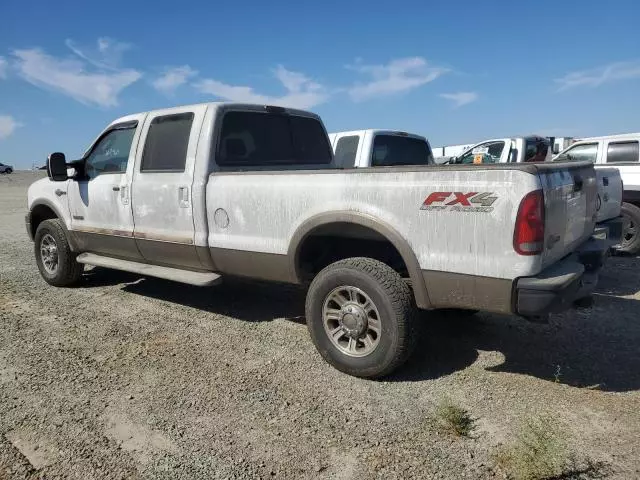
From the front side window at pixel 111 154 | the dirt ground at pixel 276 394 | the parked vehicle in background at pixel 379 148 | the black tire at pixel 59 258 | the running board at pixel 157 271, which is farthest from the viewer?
the parked vehicle in background at pixel 379 148

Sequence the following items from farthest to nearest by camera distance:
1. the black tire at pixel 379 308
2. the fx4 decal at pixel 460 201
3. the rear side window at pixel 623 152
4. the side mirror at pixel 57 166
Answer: the rear side window at pixel 623 152, the side mirror at pixel 57 166, the black tire at pixel 379 308, the fx4 decal at pixel 460 201

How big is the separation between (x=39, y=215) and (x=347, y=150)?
4579mm

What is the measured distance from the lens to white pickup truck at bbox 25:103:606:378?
9.82 feet

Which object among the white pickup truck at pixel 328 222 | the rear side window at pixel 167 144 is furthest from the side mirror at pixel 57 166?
the rear side window at pixel 167 144

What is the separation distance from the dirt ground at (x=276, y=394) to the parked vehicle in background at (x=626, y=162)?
10.6 ft

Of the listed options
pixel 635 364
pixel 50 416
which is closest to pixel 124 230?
pixel 50 416

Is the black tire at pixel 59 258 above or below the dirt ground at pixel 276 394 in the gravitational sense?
above

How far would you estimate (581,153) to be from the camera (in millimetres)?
9195

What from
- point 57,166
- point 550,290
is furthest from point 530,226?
point 57,166

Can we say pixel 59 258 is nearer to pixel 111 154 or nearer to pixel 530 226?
pixel 111 154

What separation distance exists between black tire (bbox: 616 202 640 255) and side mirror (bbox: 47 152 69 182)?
7816mm

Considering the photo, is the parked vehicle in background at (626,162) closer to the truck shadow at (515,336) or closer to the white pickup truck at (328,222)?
the truck shadow at (515,336)

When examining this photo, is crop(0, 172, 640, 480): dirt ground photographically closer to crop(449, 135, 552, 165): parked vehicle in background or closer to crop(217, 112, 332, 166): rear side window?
crop(217, 112, 332, 166): rear side window

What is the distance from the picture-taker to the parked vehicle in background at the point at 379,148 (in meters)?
7.99
